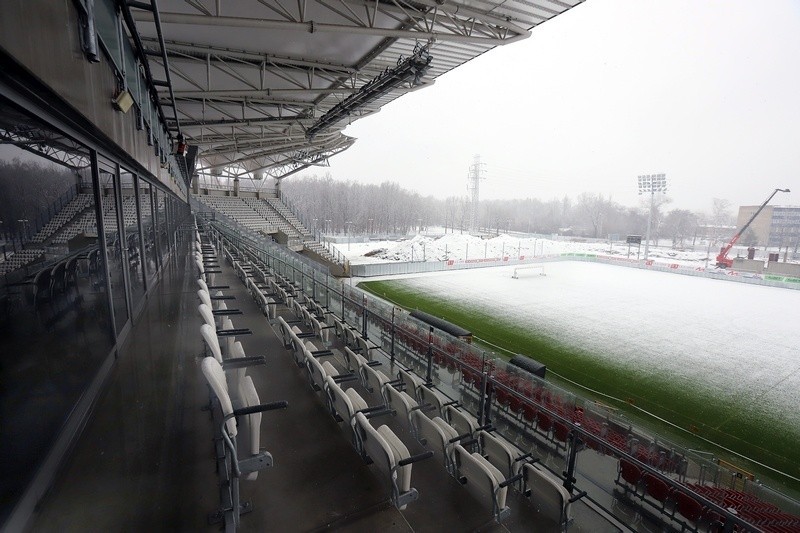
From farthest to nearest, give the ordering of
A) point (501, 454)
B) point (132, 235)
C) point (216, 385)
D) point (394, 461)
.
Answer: point (132, 235), point (501, 454), point (394, 461), point (216, 385)

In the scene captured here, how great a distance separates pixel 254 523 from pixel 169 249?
997 centimetres

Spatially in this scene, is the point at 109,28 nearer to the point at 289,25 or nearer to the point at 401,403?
the point at 401,403

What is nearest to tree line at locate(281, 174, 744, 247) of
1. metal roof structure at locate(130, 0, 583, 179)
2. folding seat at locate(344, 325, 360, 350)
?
metal roof structure at locate(130, 0, 583, 179)

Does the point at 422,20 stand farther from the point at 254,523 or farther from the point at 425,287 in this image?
the point at 425,287

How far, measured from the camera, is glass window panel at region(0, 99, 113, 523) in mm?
1928

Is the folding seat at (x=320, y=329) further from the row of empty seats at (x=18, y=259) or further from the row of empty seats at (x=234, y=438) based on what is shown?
the row of empty seats at (x=18, y=259)

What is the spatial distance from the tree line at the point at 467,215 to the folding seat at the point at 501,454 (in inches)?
2035

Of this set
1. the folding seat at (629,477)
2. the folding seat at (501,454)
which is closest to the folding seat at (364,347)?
the folding seat at (501,454)

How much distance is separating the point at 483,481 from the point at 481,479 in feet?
0.06

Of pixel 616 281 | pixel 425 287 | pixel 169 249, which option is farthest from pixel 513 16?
pixel 616 281

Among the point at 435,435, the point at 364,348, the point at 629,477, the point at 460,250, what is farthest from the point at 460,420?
the point at 460,250

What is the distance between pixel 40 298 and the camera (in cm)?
277

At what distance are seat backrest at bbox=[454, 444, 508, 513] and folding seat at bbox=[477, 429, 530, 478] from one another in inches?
28.9

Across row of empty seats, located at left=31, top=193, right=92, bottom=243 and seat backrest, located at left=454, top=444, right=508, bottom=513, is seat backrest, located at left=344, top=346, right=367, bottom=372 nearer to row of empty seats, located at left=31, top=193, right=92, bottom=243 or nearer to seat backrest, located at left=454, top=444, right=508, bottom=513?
seat backrest, located at left=454, top=444, right=508, bottom=513
